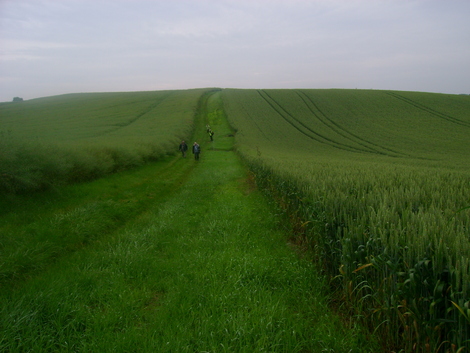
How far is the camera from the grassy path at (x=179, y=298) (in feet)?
11.5

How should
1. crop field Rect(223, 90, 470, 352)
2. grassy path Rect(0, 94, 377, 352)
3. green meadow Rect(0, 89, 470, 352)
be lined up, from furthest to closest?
grassy path Rect(0, 94, 377, 352)
green meadow Rect(0, 89, 470, 352)
crop field Rect(223, 90, 470, 352)

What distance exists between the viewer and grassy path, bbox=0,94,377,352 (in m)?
3.50

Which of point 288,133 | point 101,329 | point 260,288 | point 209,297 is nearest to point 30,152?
point 101,329

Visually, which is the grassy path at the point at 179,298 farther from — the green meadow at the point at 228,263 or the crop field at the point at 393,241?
the crop field at the point at 393,241

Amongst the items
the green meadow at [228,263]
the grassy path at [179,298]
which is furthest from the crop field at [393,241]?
the grassy path at [179,298]

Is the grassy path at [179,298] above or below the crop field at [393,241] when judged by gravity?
below

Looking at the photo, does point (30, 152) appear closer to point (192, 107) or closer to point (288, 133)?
point (288, 133)

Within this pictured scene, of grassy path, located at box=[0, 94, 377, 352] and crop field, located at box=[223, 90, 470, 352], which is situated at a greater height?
crop field, located at box=[223, 90, 470, 352]

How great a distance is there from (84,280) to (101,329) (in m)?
1.39

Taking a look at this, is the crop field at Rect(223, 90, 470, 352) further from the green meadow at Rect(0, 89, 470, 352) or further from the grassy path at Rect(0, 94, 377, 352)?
the grassy path at Rect(0, 94, 377, 352)

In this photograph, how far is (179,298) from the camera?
4.44m

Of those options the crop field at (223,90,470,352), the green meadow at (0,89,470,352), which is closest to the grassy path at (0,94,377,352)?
the green meadow at (0,89,470,352)

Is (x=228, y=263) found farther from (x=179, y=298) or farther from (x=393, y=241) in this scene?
(x=393, y=241)

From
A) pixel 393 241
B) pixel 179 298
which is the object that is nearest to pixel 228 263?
pixel 179 298
